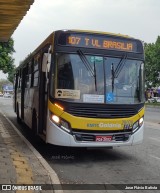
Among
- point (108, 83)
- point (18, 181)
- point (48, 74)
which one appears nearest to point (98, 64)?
point (108, 83)

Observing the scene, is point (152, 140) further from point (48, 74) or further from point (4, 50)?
point (4, 50)

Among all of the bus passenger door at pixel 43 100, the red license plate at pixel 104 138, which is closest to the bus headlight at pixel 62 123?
the red license plate at pixel 104 138

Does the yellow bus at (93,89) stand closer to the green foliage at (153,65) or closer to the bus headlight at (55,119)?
the bus headlight at (55,119)

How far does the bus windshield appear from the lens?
10055mm

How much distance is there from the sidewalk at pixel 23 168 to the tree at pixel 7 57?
87.6 feet

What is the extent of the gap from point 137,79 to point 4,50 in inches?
1120

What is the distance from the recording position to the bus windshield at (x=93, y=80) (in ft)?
33.0

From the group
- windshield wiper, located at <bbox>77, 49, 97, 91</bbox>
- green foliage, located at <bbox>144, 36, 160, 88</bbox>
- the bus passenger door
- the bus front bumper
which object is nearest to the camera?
the bus front bumper

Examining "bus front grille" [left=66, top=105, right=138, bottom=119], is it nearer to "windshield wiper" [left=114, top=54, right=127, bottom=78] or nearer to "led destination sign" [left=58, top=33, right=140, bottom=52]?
"windshield wiper" [left=114, top=54, right=127, bottom=78]

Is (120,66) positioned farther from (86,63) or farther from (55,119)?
(55,119)

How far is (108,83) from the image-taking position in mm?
10297

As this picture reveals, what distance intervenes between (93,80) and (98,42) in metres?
0.99

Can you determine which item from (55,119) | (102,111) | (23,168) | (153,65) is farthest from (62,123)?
(153,65)

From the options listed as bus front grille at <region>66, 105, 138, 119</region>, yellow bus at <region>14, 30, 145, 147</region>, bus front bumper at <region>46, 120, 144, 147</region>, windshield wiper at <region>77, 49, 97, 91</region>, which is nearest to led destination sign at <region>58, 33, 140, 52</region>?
yellow bus at <region>14, 30, 145, 147</region>
